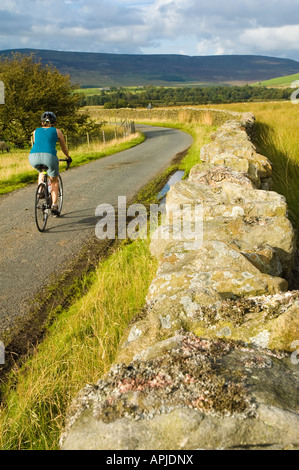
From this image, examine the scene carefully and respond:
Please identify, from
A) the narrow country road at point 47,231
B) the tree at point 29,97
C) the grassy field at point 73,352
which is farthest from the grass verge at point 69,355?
the tree at point 29,97

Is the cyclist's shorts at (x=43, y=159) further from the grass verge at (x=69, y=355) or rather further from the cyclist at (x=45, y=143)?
the grass verge at (x=69, y=355)

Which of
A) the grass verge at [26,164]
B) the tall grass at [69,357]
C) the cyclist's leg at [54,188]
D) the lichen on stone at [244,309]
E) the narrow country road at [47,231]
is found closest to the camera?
the lichen on stone at [244,309]

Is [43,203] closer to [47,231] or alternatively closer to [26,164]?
[47,231]

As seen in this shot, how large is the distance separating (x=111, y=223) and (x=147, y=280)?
137 inches

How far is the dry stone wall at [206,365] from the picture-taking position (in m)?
1.91

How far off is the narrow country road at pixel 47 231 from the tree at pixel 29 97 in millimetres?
14103

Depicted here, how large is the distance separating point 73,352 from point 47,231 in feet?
14.7

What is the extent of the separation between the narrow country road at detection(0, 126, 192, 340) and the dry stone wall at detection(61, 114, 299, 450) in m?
2.32

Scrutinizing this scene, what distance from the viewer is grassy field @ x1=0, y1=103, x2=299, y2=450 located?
10.3 feet

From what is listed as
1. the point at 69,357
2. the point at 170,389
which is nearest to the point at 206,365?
the point at 170,389

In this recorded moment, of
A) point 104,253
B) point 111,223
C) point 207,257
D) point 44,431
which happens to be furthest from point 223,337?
point 111,223

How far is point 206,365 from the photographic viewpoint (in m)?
2.30

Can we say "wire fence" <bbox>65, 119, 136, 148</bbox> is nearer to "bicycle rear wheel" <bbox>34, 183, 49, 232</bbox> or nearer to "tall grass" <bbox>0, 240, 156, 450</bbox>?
"bicycle rear wheel" <bbox>34, 183, 49, 232</bbox>

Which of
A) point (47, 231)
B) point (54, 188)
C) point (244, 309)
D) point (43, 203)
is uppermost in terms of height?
point (244, 309)
